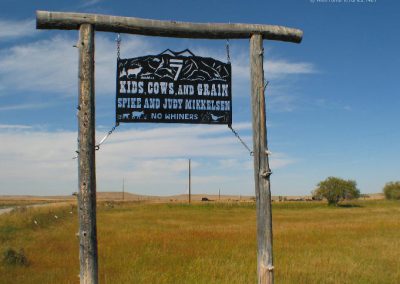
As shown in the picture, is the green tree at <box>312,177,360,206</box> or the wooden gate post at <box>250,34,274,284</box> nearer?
the wooden gate post at <box>250,34,274,284</box>

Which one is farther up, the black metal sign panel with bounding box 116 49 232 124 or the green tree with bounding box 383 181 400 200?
the black metal sign panel with bounding box 116 49 232 124

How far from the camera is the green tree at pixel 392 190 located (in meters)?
85.2

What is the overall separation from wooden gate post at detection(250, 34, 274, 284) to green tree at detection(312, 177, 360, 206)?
215 ft

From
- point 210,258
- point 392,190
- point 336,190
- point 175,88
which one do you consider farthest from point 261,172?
point 392,190

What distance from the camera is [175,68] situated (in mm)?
6609

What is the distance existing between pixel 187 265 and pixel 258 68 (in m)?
7.79

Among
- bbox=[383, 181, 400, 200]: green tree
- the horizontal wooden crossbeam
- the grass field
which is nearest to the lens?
the horizontal wooden crossbeam

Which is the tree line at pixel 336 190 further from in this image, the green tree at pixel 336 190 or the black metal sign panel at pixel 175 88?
the black metal sign panel at pixel 175 88

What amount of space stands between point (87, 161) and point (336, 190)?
2696 inches

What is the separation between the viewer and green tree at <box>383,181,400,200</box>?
3356 inches

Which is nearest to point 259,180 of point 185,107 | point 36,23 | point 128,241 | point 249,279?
point 185,107

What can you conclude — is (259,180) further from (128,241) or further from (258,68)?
(128,241)

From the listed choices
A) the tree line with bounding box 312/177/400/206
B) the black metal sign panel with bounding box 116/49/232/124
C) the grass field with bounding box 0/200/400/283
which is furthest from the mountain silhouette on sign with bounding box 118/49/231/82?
the tree line with bounding box 312/177/400/206

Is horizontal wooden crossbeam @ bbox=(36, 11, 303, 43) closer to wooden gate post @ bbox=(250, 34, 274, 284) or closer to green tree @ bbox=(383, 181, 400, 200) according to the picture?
wooden gate post @ bbox=(250, 34, 274, 284)
